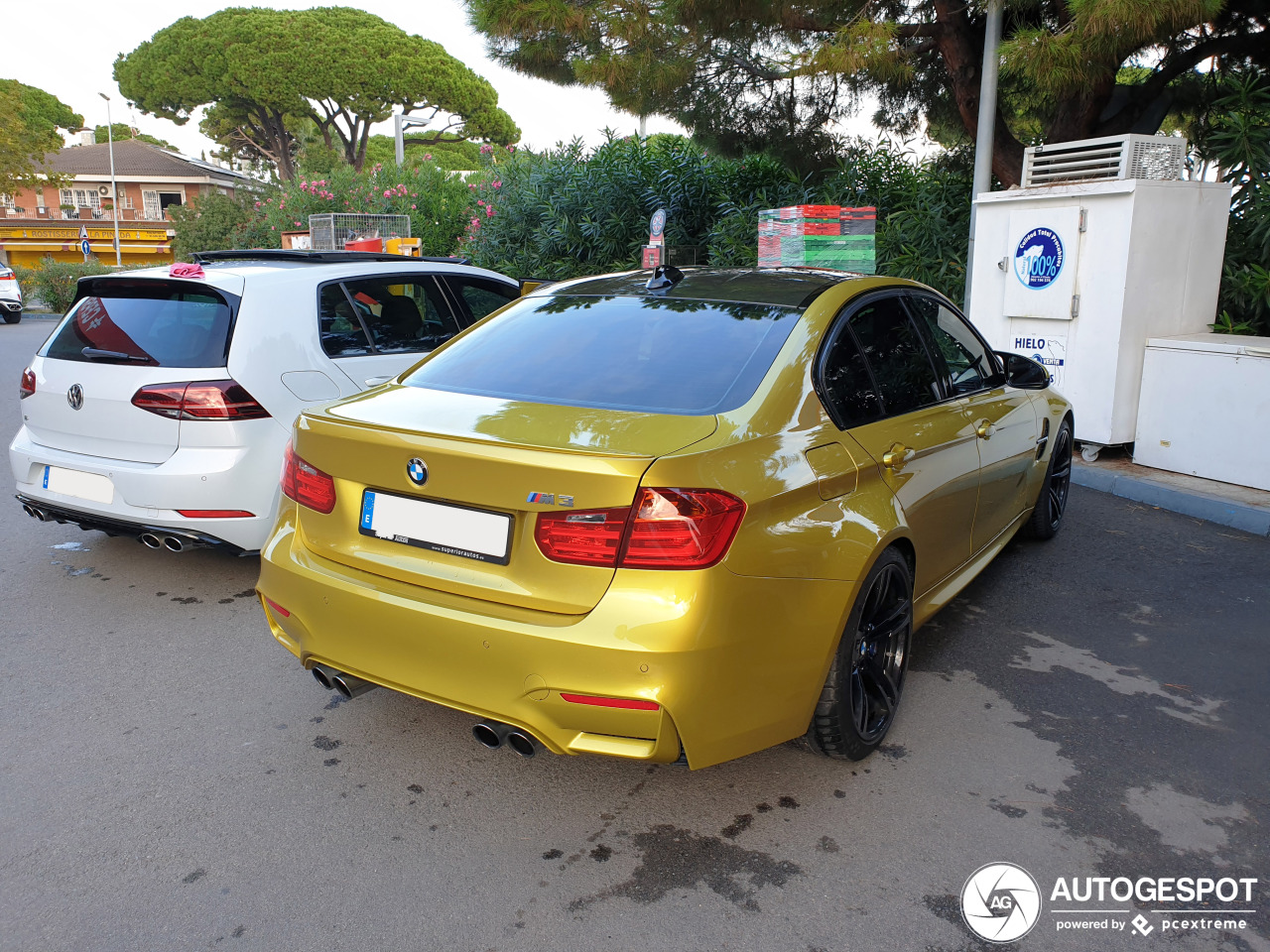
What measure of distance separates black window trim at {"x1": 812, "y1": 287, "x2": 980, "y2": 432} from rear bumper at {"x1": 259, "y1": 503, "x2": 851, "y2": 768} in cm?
62

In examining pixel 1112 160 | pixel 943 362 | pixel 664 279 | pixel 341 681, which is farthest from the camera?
pixel 1112 160

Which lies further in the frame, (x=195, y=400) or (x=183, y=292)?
(x=183, y=292)

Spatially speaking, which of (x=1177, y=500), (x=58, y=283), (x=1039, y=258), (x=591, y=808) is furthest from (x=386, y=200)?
(x=591, y=808)

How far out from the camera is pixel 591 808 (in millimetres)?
2852

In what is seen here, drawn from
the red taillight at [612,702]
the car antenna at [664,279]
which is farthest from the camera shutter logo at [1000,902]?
the car antenna at [664,279]

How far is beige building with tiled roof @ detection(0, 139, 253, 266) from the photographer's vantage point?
5675cm

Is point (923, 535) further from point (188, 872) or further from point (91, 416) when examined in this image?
point (91, 416)

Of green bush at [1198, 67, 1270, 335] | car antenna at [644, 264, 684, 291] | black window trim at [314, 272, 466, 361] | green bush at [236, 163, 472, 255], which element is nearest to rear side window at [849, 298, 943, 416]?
car antenna at [644, 264, 684, 291]

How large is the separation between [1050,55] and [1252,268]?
8.48 feet

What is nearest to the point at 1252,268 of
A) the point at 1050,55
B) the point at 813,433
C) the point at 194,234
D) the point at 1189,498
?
the point at 1050,55

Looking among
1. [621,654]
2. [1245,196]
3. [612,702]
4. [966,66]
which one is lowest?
[612,702]

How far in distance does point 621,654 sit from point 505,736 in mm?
451

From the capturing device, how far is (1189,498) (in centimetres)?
616

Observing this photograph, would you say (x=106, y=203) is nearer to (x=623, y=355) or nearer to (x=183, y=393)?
(x=183, y=393)
